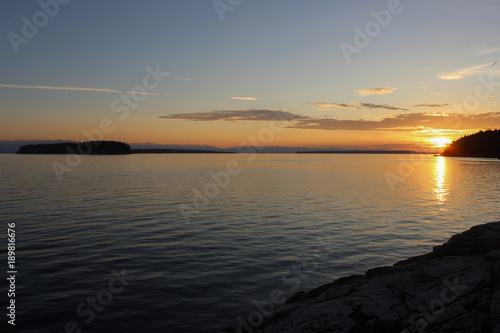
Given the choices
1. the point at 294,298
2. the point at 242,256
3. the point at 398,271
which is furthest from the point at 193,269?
the point at 398,271

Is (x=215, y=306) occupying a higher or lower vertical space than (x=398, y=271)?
lower

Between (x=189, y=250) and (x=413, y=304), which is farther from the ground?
(x=413, y=304)

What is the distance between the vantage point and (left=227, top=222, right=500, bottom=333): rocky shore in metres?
10.0

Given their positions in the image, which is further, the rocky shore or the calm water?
the calm water

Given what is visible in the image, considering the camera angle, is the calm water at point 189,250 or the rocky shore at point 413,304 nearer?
the rocky shore at point 413,304

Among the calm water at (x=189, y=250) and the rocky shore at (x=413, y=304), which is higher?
the rocky shore at (x=413, y=304)

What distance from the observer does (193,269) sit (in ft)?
61.3

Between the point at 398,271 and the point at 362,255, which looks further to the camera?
the point at 362,255

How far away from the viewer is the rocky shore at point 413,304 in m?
10.0

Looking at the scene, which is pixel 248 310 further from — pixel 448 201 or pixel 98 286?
pixel 448 201

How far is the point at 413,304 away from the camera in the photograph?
1123 centimetres

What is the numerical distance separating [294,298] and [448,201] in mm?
38783

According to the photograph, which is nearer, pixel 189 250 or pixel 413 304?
pixel 413 304

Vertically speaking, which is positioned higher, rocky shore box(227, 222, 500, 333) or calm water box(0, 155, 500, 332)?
rocky shore box(227, 222, 500, 333)
